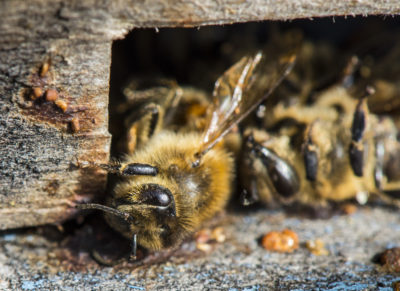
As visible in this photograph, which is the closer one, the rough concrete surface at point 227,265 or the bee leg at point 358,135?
the rough concrete surface at point 227,265

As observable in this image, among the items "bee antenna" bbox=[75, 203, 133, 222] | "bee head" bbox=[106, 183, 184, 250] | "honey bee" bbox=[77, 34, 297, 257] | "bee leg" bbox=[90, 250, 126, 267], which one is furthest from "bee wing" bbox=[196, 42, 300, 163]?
"bee leg" bbox=[90, 250, 126, 267]

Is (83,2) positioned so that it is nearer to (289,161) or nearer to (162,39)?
(289,161)

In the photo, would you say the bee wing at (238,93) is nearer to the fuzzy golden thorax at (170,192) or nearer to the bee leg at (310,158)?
the fuzzy golden thorax at (170,192)

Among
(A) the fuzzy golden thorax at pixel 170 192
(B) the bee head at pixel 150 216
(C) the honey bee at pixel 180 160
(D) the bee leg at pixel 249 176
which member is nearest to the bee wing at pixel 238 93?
(C) the honey bee at pixel 180 160

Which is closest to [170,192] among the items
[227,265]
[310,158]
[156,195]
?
[156,195]

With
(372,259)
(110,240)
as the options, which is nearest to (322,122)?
(372,259)
